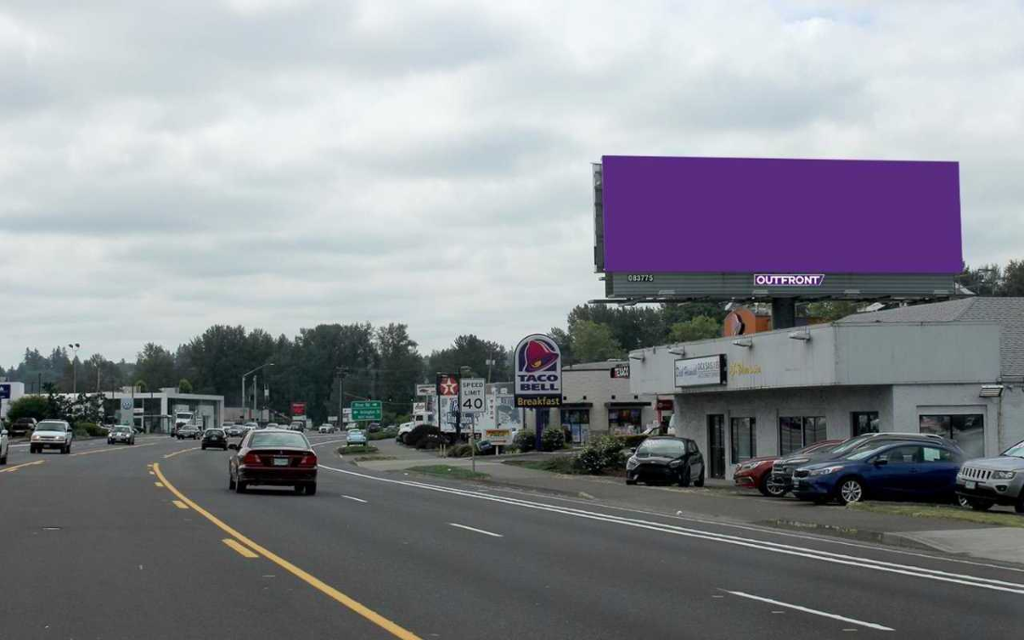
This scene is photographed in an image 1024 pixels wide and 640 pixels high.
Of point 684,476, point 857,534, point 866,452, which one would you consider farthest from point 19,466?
point 857,534

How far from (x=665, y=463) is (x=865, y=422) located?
6453 millimetres

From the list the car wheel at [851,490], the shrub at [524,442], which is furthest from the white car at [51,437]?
the car wheel at [851,490]

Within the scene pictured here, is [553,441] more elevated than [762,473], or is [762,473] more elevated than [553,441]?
[762,473]

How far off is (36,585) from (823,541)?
12.5 metres

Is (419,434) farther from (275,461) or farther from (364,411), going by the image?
(275,461)

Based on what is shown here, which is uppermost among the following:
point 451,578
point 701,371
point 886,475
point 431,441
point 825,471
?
point 701,371

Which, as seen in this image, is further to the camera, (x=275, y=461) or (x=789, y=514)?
(x=275, y=461)

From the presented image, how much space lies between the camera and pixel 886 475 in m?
26.2

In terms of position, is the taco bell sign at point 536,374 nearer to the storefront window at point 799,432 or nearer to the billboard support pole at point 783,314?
the billboard support pole at point 783,314

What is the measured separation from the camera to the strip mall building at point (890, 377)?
3409 cm

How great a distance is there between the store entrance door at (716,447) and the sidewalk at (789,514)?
265 inches

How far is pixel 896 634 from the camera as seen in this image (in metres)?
10.5

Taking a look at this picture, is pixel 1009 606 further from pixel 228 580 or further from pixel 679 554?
pixel 228 580

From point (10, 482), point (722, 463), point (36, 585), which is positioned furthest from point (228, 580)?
point (722, 463)
